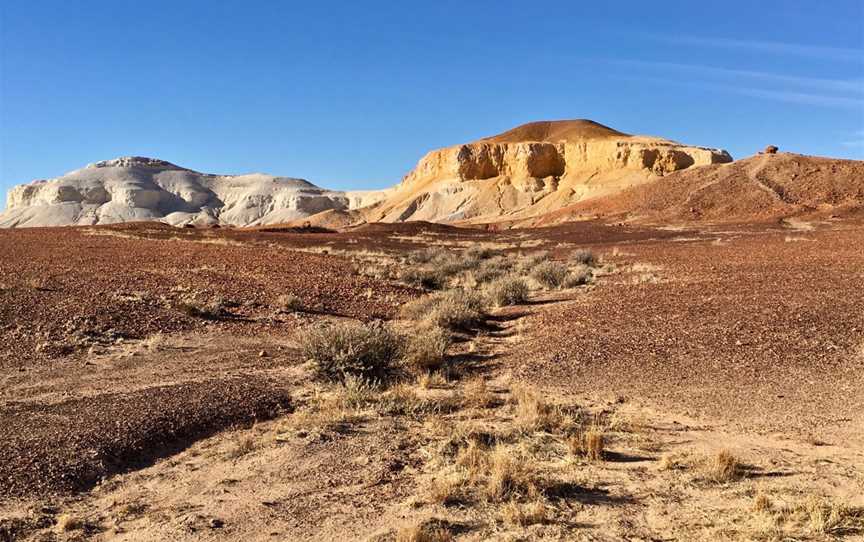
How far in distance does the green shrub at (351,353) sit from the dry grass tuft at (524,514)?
4188mm

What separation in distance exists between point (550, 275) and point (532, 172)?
8125 cm

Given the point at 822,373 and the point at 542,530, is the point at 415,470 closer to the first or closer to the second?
the point at 542,530

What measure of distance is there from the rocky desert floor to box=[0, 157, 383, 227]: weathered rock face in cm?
11221

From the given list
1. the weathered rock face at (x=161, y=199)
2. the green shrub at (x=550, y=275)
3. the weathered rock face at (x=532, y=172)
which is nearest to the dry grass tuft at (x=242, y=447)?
the green shrub at (x=550, y=275)

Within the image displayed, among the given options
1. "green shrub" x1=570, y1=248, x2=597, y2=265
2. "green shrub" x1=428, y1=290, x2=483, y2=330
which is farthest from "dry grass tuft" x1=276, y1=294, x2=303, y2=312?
"green shrub" x1=570, y1=248, x2=597, y2=265

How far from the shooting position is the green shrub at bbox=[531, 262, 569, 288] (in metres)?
19.8

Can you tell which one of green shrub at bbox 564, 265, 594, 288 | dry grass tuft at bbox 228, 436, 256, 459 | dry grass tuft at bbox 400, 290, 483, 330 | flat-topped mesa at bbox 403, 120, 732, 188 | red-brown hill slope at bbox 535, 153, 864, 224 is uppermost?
flat-topped mesa at bbox 403, 120, 732, 188

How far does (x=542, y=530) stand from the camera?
207 inches

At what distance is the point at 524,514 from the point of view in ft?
17.8

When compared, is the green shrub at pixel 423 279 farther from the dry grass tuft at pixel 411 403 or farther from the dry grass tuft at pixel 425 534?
the dry grass tuft at pixel 425 534

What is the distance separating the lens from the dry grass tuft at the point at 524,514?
17.6 feet

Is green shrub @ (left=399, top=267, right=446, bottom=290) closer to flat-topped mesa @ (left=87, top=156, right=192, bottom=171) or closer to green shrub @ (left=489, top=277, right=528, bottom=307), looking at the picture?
green shrub @ (left=489, top=277, right=528, bottom=307)

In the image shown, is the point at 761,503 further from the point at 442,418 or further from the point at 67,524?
the point at 67,524

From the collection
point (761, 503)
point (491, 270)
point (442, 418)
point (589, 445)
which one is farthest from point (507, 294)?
point (761, 503)
